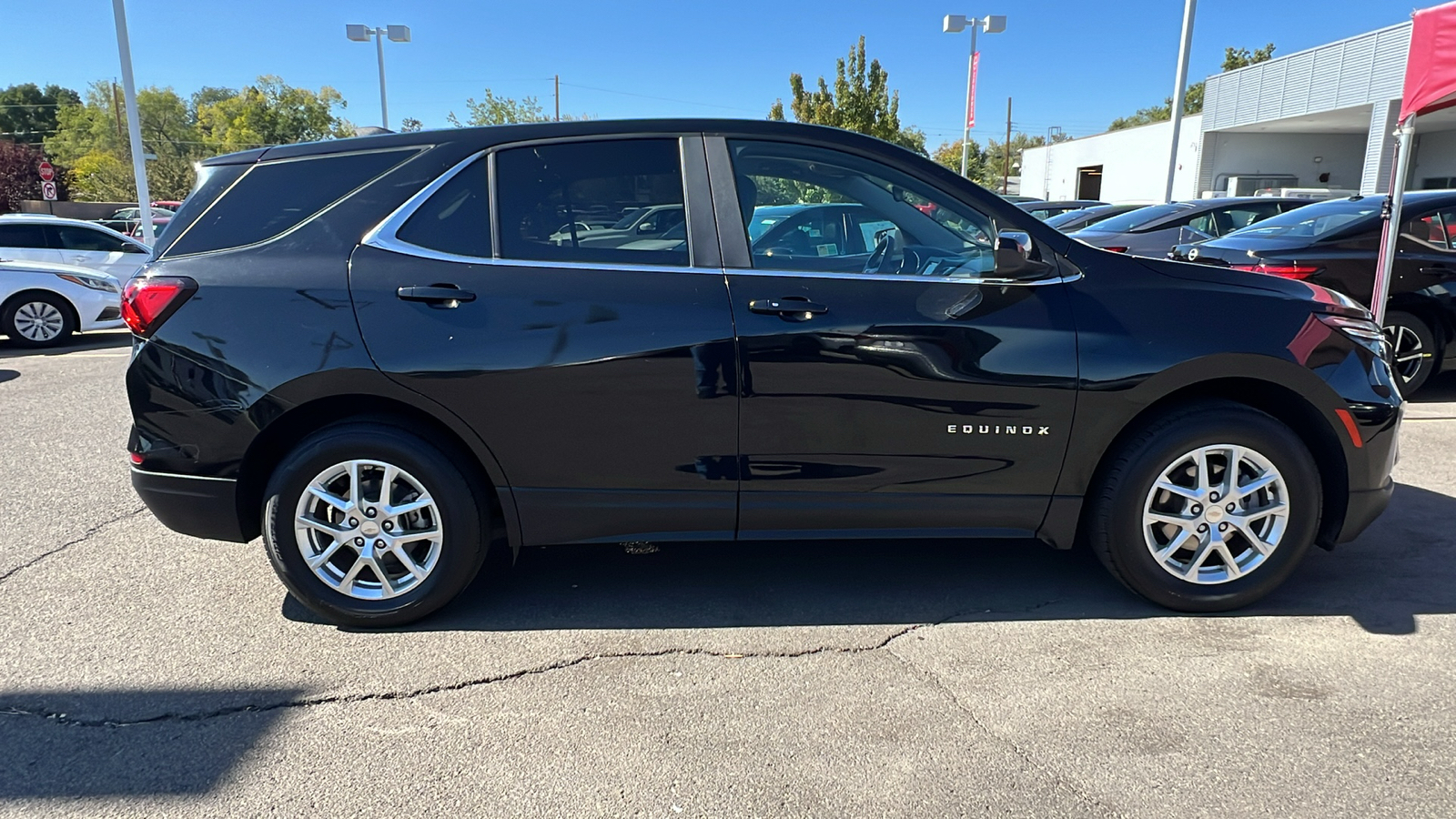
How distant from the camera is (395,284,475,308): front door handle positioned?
10.3 ft

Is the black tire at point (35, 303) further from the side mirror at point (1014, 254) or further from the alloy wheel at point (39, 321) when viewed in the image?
the side mirror at point (1014, 254)

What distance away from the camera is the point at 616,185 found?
331 cm

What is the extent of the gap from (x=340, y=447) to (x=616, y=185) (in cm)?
136

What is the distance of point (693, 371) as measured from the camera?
3.14 metres

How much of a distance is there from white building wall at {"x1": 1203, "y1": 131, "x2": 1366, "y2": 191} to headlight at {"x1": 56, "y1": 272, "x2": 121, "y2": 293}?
33.0 meters

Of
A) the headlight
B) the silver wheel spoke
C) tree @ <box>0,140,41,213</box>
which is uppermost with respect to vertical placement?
tree @ <box>0,140,41,213</box>

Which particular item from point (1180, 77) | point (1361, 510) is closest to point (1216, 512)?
point (1361, 510)

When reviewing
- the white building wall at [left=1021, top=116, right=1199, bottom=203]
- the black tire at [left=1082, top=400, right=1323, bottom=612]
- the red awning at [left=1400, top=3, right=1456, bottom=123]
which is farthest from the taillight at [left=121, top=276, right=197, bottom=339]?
the white building wall at [left=1021, top=116, right=1199, bottom=203]

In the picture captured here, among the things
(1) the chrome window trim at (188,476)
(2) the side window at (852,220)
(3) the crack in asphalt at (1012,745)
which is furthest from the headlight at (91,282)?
(3) the crack in asphalt at (1012,745)

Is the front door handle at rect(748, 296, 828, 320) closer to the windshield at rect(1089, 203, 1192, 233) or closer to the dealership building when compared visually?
the windshield at rect(1089, 203, 1192, 233)

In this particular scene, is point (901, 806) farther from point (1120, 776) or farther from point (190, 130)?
point (190, 130)

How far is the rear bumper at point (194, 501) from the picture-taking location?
3.25 meters

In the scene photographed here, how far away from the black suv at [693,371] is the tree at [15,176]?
58290mm

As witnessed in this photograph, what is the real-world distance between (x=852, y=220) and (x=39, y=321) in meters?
11.1
